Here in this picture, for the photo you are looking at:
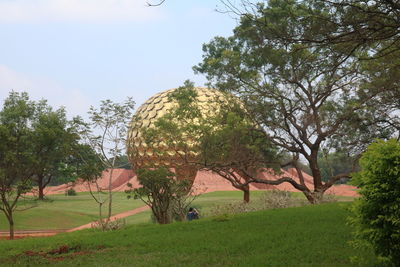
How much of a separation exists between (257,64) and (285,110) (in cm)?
215

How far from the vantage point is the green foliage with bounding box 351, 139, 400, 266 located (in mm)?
6066

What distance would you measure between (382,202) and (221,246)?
404cm

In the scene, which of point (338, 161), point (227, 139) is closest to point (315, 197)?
point (227, 139)

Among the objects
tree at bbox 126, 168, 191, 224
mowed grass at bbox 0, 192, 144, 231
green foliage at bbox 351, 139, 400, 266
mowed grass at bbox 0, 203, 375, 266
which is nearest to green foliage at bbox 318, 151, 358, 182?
tree at bbox 126, 168, 191, 224

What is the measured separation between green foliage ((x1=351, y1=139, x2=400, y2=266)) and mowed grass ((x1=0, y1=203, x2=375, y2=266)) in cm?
79

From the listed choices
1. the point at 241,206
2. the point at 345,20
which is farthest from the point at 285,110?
the point at 345,20

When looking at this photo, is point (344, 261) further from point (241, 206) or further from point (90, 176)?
point (90, 176)

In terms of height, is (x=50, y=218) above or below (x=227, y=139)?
below

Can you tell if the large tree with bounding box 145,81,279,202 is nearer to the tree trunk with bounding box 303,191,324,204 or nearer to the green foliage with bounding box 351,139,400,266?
the tree trunk with bounding box 303,191,324,204

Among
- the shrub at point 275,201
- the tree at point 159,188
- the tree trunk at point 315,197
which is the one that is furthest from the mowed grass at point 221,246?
the shrub at point 275,201

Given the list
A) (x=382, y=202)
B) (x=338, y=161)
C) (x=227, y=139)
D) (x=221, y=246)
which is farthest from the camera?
(x=338, y=161)

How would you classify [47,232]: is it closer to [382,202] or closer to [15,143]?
[15,143]

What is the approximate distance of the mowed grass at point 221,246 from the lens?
26.3ft

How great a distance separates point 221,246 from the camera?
945 cm
